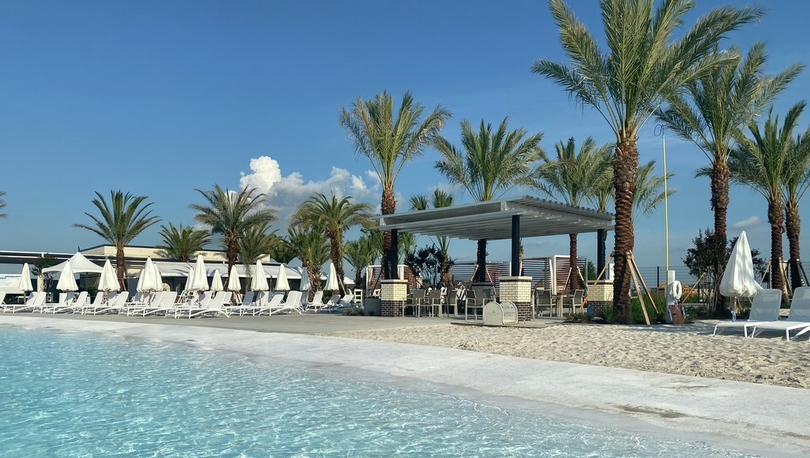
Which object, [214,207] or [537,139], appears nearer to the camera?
[537,139]

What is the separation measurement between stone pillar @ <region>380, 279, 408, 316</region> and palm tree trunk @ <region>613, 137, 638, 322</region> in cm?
777

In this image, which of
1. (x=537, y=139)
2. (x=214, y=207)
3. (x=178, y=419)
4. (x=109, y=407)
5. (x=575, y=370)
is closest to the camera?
(x=178, y=419)

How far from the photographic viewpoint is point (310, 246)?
43688 mm

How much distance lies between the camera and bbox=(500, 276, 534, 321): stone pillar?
18.8 m

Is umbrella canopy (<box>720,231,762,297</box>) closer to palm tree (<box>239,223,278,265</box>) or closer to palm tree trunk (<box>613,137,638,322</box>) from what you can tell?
palm tree trunk (<box>613,137,638,322</box>)

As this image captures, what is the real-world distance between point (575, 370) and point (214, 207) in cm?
2965

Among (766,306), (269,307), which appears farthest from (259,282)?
(766,306)

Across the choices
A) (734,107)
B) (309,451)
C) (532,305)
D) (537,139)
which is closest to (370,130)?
(537,139)

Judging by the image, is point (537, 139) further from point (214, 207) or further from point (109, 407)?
point (109, 407)

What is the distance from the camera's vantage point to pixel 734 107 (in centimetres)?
2038

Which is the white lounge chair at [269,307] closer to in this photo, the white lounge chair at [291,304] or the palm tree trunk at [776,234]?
the white lounge chair at [291,304]

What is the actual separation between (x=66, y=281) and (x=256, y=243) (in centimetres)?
1465

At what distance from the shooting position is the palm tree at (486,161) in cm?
2698

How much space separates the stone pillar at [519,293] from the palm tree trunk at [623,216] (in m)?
2.39
